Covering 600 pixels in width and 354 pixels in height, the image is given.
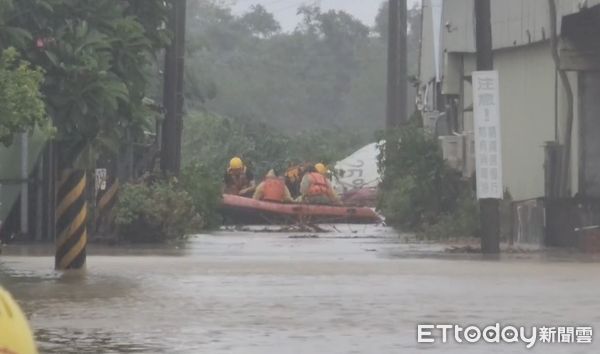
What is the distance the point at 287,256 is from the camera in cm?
2156

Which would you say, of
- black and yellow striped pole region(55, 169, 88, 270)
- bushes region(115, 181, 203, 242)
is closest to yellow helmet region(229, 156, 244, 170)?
bushes region(115, 181, 203, 242)

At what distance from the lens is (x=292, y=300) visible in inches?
531

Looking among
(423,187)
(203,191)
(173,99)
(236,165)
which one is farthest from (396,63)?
(173,99)

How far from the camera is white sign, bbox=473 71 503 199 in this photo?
73.7 ft

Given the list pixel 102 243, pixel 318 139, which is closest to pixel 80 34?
pixel 102 243

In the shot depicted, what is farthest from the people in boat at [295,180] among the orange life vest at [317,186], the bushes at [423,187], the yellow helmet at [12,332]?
the yellow helmet at [12,332]

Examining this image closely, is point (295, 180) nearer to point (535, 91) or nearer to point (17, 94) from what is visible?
point (535, 91)

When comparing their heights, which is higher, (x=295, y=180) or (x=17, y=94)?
(x=295, y=180)

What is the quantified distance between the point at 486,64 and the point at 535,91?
4866 mm

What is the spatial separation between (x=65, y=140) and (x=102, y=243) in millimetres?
9359

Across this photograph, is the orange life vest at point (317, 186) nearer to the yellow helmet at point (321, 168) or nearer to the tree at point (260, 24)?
the yellow helmet at point (321, 168)

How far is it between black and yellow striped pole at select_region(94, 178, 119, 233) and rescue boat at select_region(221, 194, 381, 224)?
979 centimetres

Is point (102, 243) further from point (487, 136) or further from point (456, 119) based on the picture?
point (456, 119)

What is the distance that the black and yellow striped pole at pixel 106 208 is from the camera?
86.8 feet
